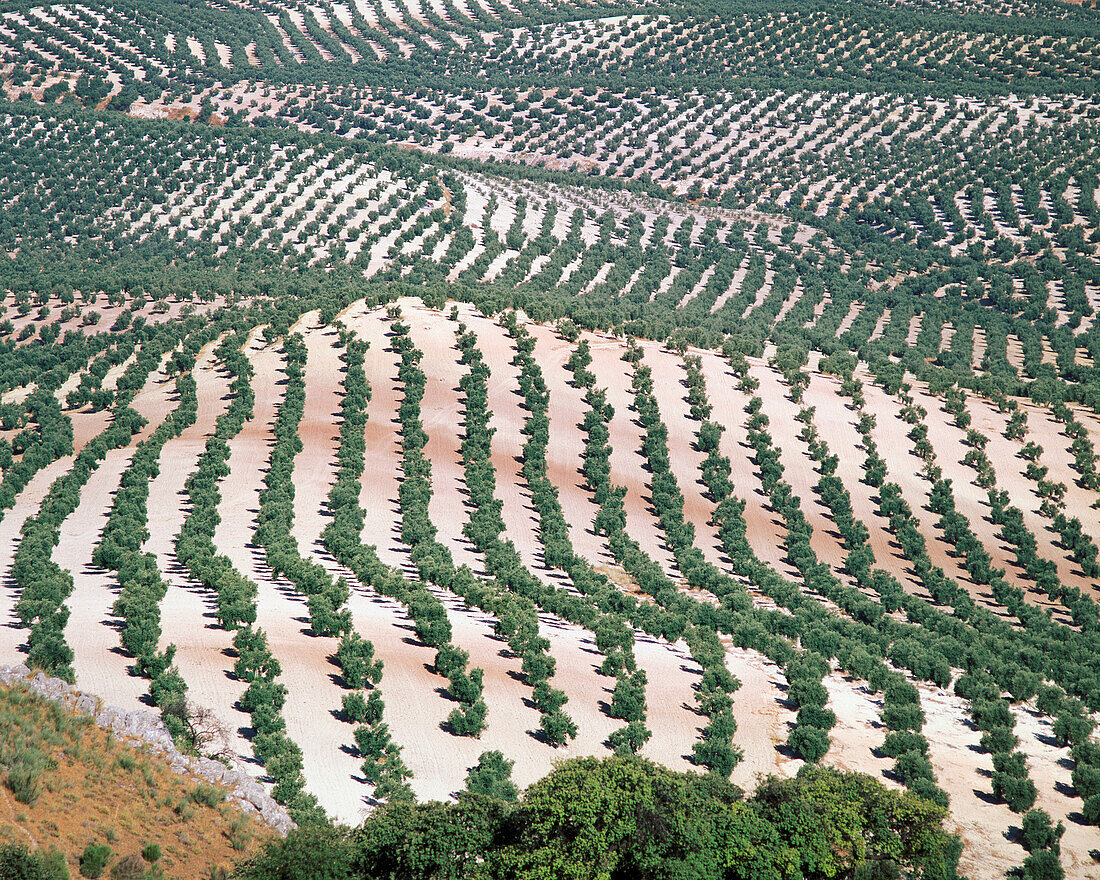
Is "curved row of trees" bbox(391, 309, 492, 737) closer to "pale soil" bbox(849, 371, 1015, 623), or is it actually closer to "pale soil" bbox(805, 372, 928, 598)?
"pale soil" bbox(805, 372, 928, 598)

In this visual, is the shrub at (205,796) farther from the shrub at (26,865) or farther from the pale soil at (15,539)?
the pale soil at (15,539)

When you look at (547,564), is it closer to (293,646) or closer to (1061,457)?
(293,646)

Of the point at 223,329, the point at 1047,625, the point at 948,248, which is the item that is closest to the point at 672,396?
the point at 1047,625

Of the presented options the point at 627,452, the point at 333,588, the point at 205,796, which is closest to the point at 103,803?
the point at 205,796

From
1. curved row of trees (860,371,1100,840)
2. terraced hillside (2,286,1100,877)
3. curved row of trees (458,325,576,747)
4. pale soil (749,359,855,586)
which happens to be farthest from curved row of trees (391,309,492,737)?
pale soil (749,359,855,586)

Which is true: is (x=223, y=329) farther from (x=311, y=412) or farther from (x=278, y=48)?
(x=278, y=48)


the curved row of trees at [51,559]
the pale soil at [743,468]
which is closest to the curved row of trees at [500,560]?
the pale soil at [743,468]

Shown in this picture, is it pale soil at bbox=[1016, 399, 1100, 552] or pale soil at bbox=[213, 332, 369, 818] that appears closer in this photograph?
pale soil at bbox=[213, 332, 369, 818]
